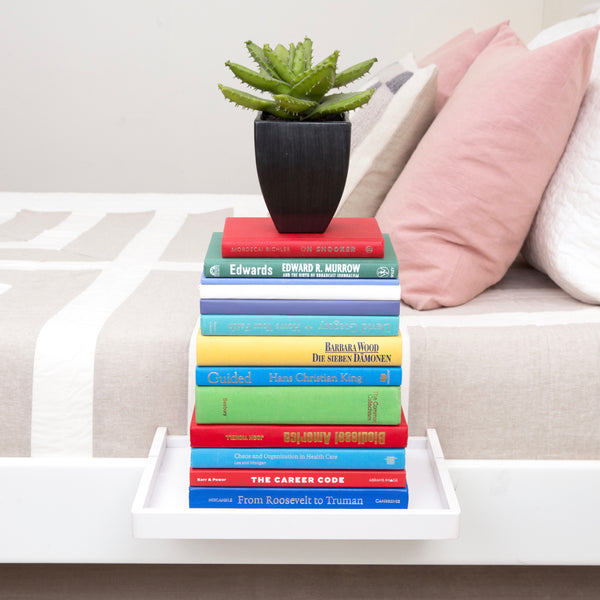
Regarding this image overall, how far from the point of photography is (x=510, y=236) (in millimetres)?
1324

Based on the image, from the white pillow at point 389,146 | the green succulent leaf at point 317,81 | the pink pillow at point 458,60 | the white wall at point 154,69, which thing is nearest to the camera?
the green succulent leaf at point 317,81

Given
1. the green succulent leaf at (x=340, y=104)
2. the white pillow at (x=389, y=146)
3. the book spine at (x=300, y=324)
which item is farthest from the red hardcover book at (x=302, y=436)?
the white pillow at (x=389, y=146)

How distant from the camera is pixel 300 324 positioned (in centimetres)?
98

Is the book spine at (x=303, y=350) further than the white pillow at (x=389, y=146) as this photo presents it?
No

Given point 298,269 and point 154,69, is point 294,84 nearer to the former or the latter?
point 298,269

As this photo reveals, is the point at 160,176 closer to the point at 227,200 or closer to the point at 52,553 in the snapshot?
the point at 227,200

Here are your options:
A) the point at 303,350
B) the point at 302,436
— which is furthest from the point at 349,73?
the point at 302,436

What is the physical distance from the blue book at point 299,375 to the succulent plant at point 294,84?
0.33 m

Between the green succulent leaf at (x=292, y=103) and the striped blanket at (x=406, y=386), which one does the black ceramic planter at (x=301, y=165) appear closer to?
the green succulent leaf at (x=292, y=103)

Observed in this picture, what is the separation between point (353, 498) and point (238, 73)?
1.85 feet

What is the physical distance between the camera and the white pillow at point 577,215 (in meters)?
1.27

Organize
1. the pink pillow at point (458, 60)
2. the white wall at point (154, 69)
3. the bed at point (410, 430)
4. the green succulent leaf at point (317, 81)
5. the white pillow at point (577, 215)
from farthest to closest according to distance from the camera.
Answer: the white wall at point (154, 69) → the pink pillow at point (458, 60) → the white pillow at point (577, 215) → the bed at point (410, 430) → the green succulent leaf at point (317, 81)

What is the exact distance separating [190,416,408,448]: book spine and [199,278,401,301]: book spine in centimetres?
17

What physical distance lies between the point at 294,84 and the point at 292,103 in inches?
1.2
